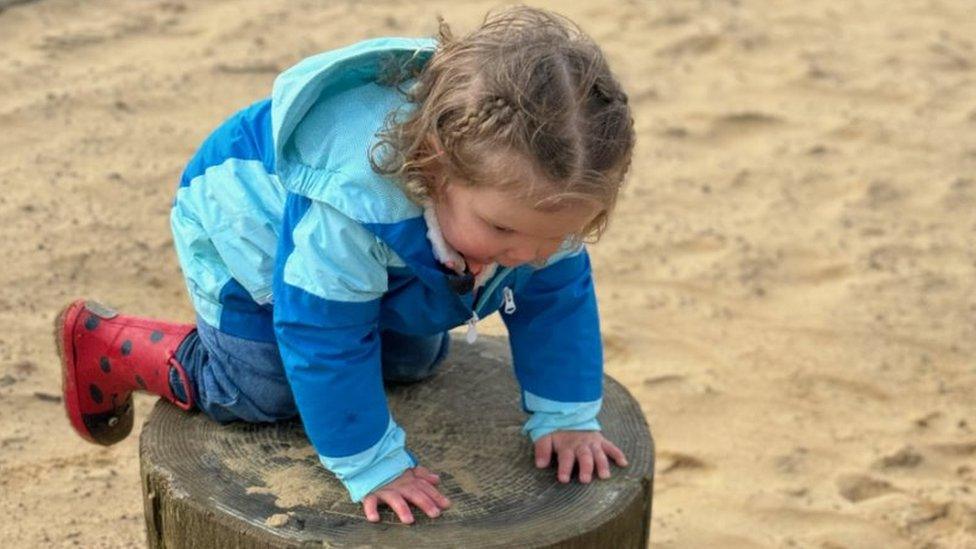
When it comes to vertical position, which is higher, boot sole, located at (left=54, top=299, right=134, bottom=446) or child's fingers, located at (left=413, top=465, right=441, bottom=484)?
child's fingers, located at (left=413, top=465, right=441, bottom=484)

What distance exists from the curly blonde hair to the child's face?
0.02 m

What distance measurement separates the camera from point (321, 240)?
2.23 m

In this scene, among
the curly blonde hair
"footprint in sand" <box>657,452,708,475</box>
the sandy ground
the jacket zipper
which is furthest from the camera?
"footprint in sand" <box>657,452,708,475</box>

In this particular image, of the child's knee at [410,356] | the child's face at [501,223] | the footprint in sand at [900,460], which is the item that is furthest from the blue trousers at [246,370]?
the footprint in sand at [900,460]

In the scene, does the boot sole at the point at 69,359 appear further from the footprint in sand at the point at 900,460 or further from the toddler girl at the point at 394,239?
the footprint in sand at the point at 900,460

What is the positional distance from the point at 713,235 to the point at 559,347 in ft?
7.07

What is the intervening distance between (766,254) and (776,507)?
1242 mm

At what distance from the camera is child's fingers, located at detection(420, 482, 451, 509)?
2.35m

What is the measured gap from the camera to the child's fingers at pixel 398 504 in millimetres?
2298

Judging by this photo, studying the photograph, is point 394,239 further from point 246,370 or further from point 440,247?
point 246,370

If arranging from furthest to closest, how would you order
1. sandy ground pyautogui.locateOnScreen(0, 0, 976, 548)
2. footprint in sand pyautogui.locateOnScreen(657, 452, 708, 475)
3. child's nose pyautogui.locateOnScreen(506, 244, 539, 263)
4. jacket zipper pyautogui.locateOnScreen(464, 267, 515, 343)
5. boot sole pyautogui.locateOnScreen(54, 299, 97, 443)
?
1. footprint in sand pyautogui.locateOnScreen(657, 452, 708, 475)
2. sandy ground pyautogui.locateOnScreen(0, 0, 976, 548)
3. boot sole pyautogui.locateOnScreen(54, 299, 97, 443)
4. jacket zipper pyautogui.locateOnScreen(464, 267, 515, 343)
5. child's nose pyautogui.locateOnScreen(506, 244, 539, 263)

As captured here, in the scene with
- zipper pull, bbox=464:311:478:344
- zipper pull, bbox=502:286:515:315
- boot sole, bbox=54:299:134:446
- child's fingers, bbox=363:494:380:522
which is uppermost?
zipper pull, bbox=502:286:515:315

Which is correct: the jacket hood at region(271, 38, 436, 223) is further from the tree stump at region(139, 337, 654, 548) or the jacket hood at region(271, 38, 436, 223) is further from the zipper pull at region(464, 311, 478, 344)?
the tree stump at region(139, 337, 654, 548)

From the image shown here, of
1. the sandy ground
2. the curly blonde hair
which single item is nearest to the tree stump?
the curly blonde hair
